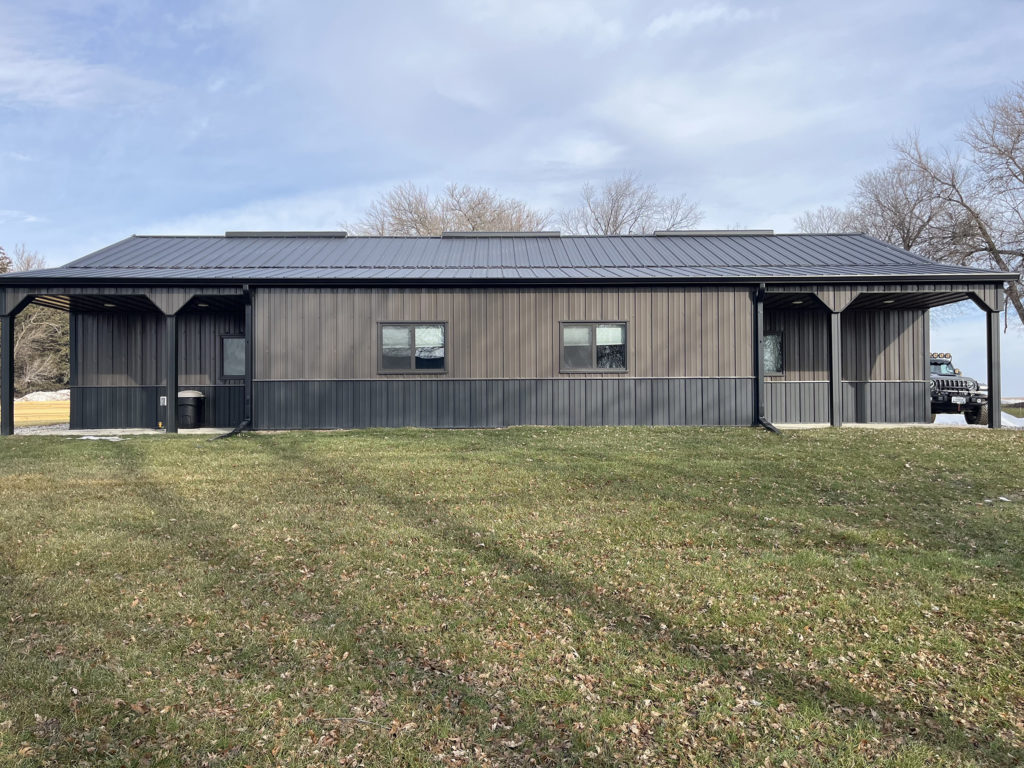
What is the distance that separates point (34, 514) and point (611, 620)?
619 centimetres

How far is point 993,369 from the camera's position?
13.6m

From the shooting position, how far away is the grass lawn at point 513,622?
304cm

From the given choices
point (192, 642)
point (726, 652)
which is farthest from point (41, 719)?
point (726, 652)

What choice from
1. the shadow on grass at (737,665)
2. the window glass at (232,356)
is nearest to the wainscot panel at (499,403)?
the window glass at (232,356)

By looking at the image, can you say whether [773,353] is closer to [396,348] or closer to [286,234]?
[396,348]

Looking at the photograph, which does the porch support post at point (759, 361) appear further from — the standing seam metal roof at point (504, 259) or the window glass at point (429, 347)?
the window glass at point (429, 347)

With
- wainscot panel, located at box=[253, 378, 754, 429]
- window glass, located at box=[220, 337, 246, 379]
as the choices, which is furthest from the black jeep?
window glass, located at box=[220, 337, 246, 379]

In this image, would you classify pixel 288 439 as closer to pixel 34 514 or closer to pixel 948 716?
pixel 34 514

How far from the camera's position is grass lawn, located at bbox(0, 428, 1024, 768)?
304cm

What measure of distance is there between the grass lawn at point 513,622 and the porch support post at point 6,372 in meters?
6.29

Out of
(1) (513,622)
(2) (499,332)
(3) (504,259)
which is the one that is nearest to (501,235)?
(3) (504,259)

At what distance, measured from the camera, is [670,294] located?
46.8ft

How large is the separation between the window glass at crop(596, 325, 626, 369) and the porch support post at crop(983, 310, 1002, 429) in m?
7.45

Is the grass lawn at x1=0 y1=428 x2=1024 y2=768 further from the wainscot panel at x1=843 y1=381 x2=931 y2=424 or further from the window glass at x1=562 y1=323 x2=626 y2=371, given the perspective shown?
the wainscot panel at x1=843 y1=381 x2=931 y2=424
